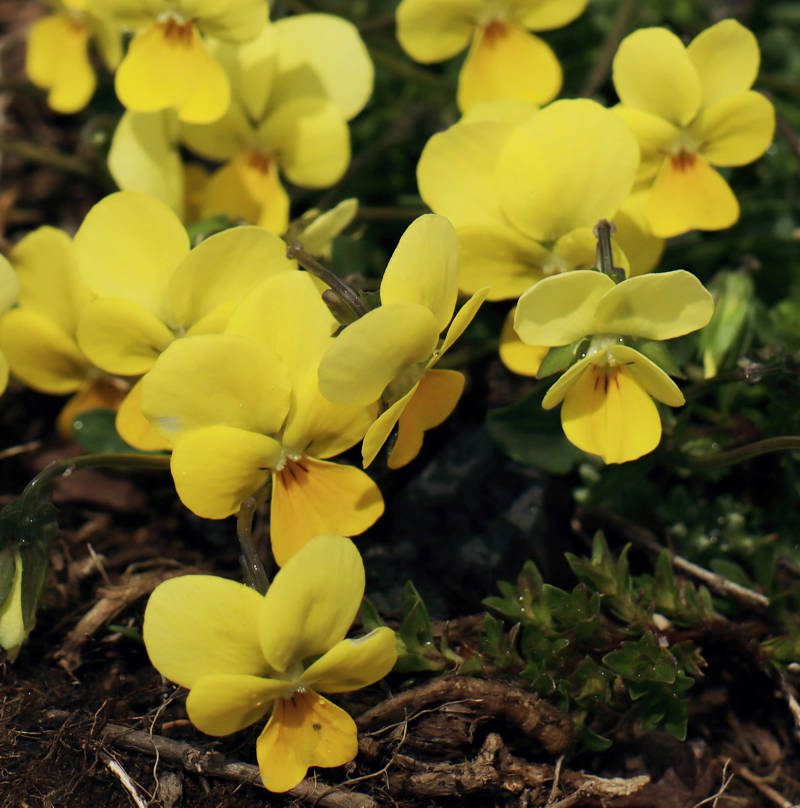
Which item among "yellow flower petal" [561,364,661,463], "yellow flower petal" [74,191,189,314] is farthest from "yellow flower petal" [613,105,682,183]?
"yellow flower petal" [74,191,189,314]

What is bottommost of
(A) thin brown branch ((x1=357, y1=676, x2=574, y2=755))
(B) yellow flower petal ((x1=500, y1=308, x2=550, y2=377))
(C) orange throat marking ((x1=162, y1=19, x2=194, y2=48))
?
(A) thin brown branch ((x1=357, y1=676, x2=574, y2=755))

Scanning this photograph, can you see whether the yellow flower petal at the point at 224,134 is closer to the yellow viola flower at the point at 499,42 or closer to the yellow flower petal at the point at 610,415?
the yellow viola flower at the point at 499,42

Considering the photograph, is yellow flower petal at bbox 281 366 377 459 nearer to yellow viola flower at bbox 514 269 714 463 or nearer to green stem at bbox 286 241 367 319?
green stem at bbox 286 241 367 319

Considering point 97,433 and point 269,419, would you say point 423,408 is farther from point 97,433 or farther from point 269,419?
point 97,433

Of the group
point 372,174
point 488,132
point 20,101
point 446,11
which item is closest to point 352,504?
point 488,132

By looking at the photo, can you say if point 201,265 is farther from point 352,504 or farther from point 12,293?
point 352,504

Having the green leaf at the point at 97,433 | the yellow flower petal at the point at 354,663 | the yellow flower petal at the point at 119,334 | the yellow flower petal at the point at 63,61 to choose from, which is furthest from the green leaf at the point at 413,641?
the yellow flower petal at the point at 63,61

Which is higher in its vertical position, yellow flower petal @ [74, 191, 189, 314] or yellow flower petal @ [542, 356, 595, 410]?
yellow flower petal @ [74, 191, 189, 314]
